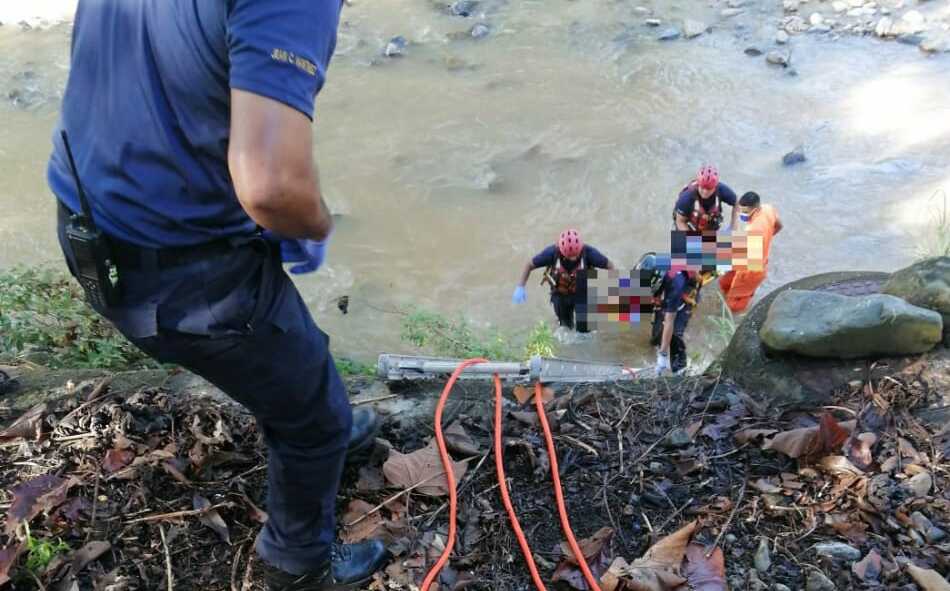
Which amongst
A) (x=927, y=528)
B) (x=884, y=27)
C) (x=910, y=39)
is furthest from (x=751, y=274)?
(x=884, y=27)

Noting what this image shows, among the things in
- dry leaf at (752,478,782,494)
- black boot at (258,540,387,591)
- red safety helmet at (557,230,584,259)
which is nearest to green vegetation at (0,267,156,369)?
black boot at (258,540,387,591)

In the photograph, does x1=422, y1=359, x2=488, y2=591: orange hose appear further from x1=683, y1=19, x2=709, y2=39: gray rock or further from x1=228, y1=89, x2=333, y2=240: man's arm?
x1=683, y1=19, x2=709, y2=39: gray rock

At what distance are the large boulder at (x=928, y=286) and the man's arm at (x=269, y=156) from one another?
9.71ft

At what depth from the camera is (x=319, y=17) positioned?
1.31 metres

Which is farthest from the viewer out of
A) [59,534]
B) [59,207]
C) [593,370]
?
[593,370]

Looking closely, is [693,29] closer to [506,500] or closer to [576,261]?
[576,261]

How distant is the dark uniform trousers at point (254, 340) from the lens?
157 cm

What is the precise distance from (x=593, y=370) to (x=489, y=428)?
1274 mm

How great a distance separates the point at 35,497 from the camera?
7.63 feet

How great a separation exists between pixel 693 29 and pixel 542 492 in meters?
11.3

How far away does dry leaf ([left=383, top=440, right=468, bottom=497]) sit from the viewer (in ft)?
8.14

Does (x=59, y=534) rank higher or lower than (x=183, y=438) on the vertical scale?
lower

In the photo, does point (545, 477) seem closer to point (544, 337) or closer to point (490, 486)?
point (490, 486)

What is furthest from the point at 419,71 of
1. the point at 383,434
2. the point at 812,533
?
the point at 812,533
